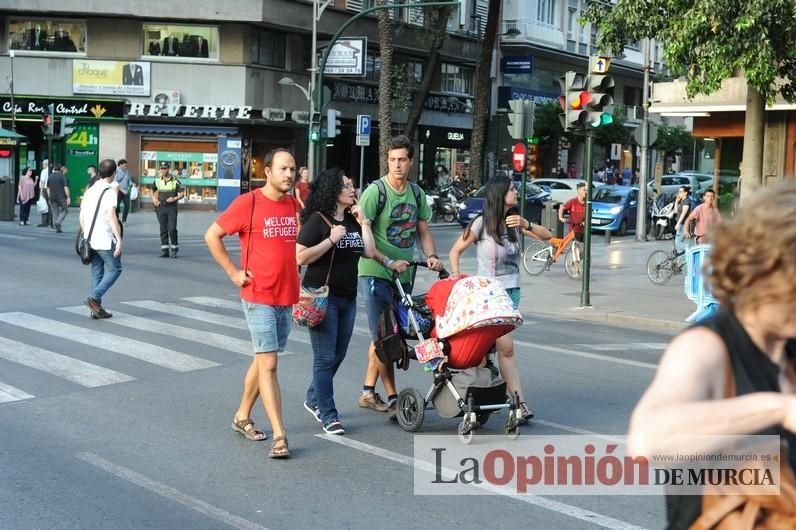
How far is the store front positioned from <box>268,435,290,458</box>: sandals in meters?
40.6

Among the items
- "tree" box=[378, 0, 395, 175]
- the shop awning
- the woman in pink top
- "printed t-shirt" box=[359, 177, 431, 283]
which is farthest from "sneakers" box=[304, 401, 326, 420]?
the shop awning

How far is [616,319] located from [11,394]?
836 cm

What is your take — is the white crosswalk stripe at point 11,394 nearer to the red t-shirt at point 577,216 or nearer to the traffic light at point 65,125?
the red t-shirt at point 577,216

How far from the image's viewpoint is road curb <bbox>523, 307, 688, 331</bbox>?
1372 centimetres

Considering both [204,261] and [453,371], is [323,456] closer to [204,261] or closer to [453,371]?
[453,371]

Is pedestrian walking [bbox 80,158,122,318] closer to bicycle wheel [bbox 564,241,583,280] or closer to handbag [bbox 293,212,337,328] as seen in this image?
handbag [bbox 293,212,337,328]

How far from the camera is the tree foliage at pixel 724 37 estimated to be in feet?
46.8

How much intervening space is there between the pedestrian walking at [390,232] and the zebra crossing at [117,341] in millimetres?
2451

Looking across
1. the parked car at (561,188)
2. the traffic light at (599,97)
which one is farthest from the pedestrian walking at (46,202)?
the traffic light at (599,97)

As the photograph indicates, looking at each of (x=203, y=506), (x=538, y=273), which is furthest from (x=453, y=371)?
(x=538, y=273)

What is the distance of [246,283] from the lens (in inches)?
270

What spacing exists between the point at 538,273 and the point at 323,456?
45.3 feet

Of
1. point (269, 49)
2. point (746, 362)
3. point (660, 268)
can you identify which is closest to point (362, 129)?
point (269, 49)

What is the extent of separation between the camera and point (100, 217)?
41.4 feet
